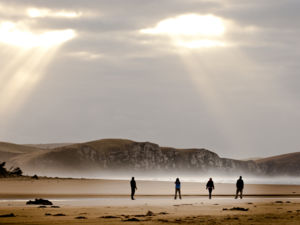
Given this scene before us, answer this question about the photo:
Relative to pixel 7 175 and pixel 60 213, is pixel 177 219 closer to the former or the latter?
pixel 60 213

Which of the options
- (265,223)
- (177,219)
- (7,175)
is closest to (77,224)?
(177,219)

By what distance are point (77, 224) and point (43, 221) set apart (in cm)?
224

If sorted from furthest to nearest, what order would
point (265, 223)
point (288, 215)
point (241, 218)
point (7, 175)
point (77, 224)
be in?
point (7, 175), point (288, 215), point (241, 218), point (265, 223), point (77, 224)

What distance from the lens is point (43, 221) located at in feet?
100

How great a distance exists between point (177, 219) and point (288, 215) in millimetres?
7558

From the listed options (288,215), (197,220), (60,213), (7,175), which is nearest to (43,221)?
(60,213)

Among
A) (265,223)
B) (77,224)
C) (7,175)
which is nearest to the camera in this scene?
(77,224)

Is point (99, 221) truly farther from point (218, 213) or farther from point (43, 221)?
point (218, 213)

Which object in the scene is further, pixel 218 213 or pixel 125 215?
pixel 218 213

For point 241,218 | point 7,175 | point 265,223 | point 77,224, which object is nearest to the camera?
point 77,224

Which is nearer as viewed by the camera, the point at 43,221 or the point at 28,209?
the point at 43,221

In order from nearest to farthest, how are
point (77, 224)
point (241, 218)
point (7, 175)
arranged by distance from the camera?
point (77, 224) → point (241, 218) → point (7, 175)

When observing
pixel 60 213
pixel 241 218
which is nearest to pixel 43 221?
pixel 60 213

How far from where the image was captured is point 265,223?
3117cm
